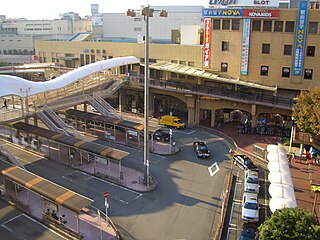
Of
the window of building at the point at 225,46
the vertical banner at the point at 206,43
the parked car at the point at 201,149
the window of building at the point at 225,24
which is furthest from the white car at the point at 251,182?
the window of building at the point at 225,24

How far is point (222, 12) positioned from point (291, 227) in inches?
1559

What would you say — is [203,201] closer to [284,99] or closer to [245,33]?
[284,99]

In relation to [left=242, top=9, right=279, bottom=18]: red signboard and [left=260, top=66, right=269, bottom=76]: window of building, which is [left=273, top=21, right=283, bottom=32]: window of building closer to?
[left=242, top=9, right=279, bottom=18]: red signboard

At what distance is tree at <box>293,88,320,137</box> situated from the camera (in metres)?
35.2

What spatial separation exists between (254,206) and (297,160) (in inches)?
589

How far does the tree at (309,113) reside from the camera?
3516 cm

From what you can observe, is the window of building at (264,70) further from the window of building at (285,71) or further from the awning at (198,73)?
the window of building at (285,71)

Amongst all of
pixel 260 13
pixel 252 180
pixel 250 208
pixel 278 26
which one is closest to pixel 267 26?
pixel 278 26

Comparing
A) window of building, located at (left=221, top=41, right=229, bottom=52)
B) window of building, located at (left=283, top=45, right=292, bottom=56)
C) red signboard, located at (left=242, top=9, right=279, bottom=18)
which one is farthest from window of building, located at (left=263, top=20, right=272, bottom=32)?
window of building, located at (left=221, top=41, right=229, bottom=52)

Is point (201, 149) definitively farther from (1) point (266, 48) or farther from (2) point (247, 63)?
(1) point (266, 48)

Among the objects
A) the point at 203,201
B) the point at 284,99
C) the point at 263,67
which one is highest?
the point at 263,67

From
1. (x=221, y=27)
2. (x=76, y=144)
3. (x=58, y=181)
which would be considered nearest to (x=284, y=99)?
(x=221, y=27)

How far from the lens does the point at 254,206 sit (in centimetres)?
2856

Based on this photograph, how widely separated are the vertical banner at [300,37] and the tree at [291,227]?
33.6 meters
